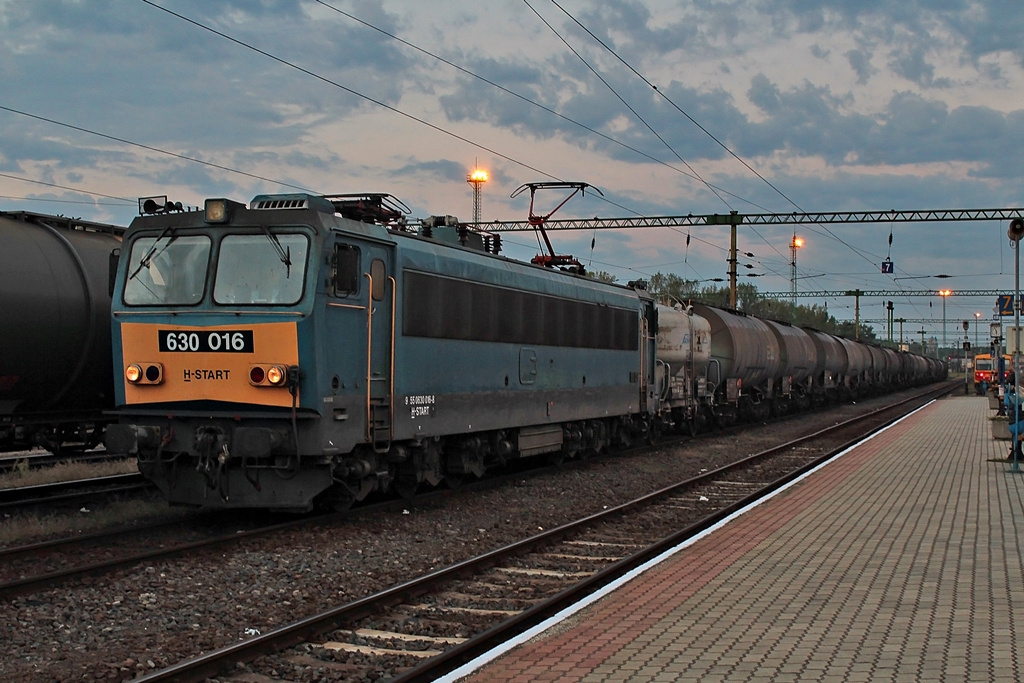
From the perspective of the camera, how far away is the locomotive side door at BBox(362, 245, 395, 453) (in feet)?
38.5

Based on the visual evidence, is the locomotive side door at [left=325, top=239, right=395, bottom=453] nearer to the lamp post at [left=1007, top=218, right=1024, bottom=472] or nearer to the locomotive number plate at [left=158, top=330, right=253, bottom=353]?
the locomotive number plate at [left=158, top=330, right=253, bottom=353]

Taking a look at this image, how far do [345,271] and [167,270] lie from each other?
2.02 metres

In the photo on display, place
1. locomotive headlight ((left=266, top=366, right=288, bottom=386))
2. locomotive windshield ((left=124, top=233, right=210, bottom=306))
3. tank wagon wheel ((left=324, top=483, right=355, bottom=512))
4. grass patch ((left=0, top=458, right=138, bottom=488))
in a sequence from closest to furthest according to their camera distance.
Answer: locomotive headlight ((left=266, top=366, right=288, bottom=386))
locomotive windshield ((left=124, top=233, right=210, bottom=306))
tank wagon wheel ((left=324, top=483, right=355, bottom=512))
grass patch ((left=0, top=458, right=138, bottom=488))

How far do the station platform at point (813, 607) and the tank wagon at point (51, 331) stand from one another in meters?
9.25

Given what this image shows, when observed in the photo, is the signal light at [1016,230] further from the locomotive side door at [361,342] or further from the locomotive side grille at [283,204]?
the locomotive side grille at [283,204]

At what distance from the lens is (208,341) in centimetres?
1106

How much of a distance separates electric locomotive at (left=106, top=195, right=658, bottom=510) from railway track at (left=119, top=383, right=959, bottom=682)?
2.34m

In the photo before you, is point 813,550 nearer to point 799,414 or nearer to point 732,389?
point 732,389

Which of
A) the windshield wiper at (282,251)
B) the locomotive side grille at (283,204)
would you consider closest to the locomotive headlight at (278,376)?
the windshield wiper at (282,251)

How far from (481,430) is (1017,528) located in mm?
6826

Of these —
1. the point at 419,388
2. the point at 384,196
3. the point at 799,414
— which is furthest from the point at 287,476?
the point at 799,414

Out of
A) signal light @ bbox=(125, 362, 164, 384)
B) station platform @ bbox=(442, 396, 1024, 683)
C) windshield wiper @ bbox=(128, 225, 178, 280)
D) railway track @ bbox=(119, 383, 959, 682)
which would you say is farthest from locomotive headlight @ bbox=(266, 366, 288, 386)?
station platform @ bbox=(442, 396, 1024, 683)

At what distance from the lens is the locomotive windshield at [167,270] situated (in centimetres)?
1131

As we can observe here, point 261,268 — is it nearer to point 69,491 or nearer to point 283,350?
point 283,350
